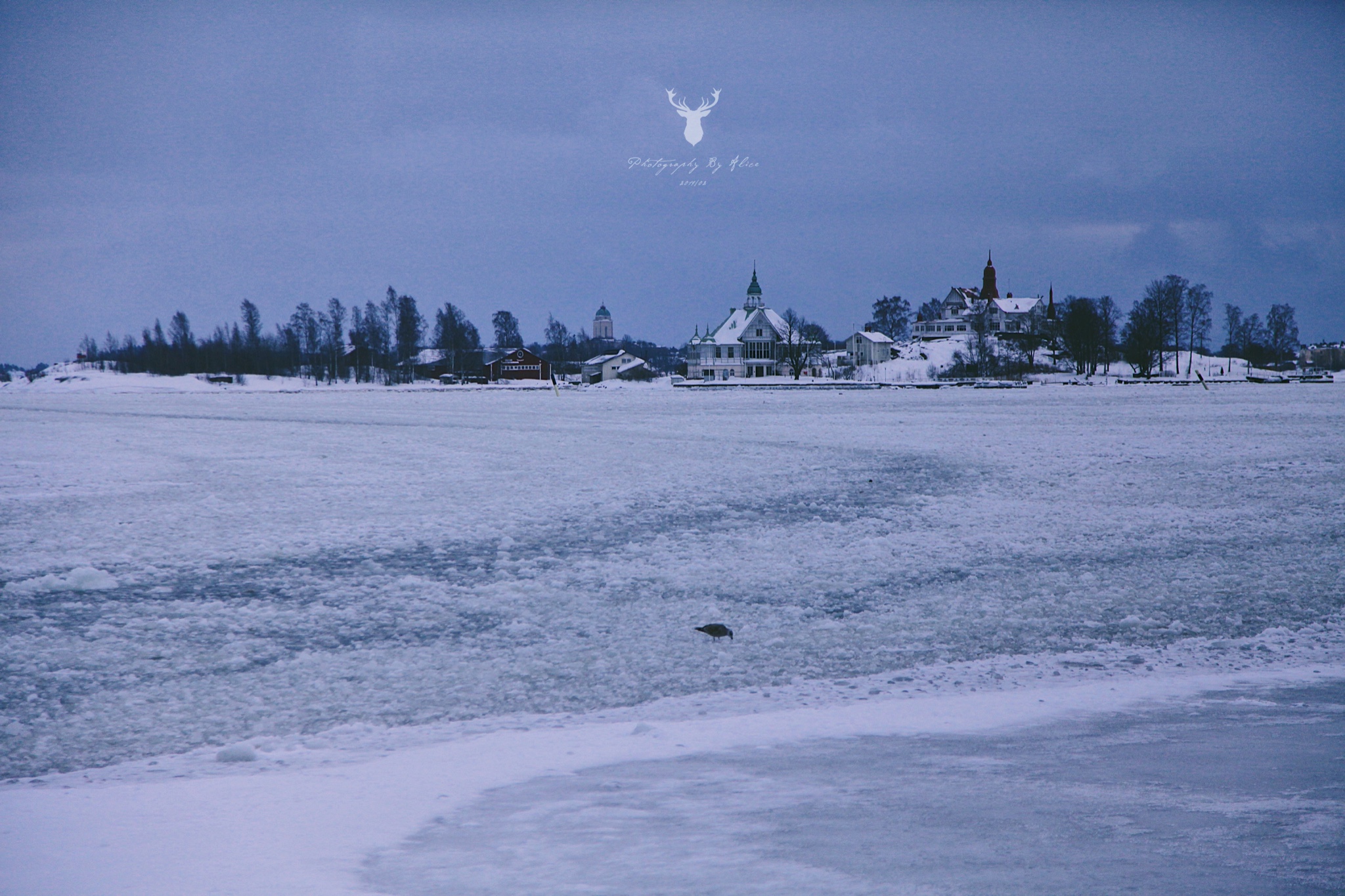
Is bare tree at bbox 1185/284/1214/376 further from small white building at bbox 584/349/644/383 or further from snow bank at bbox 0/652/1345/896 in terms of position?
snow bank at bbox 0/652/1345/896

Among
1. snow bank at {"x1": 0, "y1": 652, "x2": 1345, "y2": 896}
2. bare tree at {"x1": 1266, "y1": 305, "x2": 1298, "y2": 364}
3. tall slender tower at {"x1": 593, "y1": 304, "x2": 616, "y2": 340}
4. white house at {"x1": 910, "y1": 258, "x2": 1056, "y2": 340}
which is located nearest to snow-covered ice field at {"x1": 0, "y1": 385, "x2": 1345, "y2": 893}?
snow bank at {"x1": 0, "y1": 652, "x2": 1345, "y2": 896}

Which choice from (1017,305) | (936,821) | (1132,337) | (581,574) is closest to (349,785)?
(936,821)

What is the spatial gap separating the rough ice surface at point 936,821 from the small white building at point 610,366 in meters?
95.6

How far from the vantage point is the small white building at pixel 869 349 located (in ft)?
352

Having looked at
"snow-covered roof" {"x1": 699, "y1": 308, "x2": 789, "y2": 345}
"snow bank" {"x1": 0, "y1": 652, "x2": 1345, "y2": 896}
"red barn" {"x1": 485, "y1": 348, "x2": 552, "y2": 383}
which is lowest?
"snow bank" {"x1": 0, "y1": 652, "x2": 1345, "y2": 896}

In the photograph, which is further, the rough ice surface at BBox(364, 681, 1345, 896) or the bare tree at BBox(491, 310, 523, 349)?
the bare tree at BBox(491, 310, 523, 349)

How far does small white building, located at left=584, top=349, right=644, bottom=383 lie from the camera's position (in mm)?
100688

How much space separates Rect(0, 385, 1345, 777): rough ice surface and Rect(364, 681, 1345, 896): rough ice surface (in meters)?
1.13

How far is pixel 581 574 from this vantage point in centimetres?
683

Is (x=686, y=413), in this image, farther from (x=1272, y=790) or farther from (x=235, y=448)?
(x=1272, y=790)

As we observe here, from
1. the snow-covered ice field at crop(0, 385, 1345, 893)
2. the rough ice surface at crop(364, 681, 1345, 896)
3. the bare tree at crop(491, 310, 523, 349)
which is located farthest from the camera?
the bare tree at crop(491, 310, 523, 349)

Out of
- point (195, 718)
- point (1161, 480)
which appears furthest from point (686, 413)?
point (195, 718)

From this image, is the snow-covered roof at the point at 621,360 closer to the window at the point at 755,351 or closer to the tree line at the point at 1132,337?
the window at the point at 755,351

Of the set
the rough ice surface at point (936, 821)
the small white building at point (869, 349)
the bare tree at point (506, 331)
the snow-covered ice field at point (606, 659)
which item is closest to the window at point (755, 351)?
the small white building at point (869, 349)
